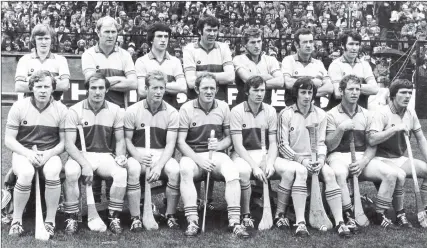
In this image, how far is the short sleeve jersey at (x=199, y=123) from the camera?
621 cm

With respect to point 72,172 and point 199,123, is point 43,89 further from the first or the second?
point 199,123

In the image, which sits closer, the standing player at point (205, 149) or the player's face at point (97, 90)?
the standing player at point (205, 149)

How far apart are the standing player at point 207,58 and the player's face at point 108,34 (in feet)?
2.91

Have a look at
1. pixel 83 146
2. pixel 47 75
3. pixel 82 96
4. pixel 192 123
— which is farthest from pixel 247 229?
pixel 82 96

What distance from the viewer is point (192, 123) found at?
6.23 meters

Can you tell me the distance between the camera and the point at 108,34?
6.48 metres

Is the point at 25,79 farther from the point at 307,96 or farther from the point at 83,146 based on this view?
the point at 307,96

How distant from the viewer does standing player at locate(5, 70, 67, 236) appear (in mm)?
5516

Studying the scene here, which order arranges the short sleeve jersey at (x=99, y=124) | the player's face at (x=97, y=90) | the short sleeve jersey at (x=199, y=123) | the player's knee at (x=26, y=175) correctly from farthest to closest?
the short sleeve jersey at (x=199, y=123)
the short sleeve jersey at (x=99, y=124)
the player's face at (x=97, y=90)
the player's knee at (x=26, y=175)

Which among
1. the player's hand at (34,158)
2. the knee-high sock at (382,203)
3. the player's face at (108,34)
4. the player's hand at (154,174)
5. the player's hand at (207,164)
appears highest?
the player's face at (108,34)

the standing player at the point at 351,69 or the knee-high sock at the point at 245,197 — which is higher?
the standing player at the point at 351,69

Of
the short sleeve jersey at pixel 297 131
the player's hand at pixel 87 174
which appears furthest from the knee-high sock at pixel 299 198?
the player's hand at pixel 87 174

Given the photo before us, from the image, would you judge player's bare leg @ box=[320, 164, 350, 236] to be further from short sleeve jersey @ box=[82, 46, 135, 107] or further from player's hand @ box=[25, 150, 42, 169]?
player's hand @ box=[25, 150, 42, 169]

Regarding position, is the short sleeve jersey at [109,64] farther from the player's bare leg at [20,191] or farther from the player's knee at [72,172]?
the player's bare leg at [20,191]
